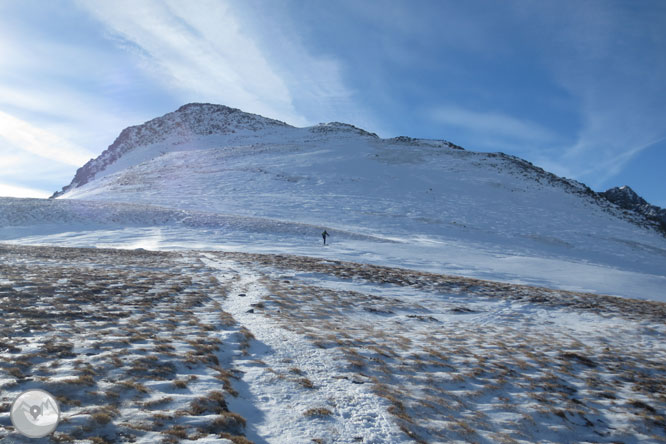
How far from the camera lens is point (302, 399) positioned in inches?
214

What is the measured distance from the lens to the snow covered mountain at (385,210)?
2631cm

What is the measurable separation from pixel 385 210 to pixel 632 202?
213 feet

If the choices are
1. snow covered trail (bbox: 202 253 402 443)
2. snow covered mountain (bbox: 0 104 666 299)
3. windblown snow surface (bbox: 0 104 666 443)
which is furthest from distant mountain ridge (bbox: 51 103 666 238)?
snow covered trail (bbox: 202 253 402 443)

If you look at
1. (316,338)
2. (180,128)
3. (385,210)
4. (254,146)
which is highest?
(180,128)

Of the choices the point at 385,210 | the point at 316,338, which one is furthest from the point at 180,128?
the point at 316,338

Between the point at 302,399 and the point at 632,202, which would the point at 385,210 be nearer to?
the point at 302,399

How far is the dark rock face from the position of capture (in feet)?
217

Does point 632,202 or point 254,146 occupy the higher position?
point 254,146

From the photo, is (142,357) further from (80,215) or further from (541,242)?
(541,242)

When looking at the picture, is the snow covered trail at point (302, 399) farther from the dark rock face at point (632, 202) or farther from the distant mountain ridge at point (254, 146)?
the dark rock face at point (632, 202)

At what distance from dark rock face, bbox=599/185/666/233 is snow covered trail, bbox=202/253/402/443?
7895 centimetres

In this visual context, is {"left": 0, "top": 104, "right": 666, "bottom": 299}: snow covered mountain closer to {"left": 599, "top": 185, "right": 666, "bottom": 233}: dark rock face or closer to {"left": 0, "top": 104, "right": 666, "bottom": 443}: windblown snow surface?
{"left": 0, "top": 104, "right": 666, "bottom": 443}: windblown snow surface

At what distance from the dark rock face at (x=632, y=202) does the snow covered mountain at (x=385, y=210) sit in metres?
11.2

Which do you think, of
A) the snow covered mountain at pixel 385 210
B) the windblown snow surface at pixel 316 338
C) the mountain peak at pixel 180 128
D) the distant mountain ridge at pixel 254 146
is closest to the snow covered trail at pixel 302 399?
the windblown snow surface at pixel 316 338
